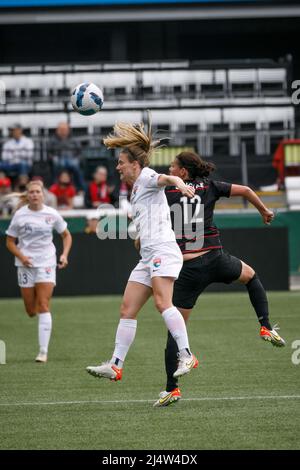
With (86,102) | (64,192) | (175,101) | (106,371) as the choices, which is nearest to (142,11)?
(175,101)

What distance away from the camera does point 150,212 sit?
819cm

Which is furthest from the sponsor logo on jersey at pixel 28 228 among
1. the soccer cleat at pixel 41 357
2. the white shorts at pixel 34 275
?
the soccer cleat at pixel 41 357

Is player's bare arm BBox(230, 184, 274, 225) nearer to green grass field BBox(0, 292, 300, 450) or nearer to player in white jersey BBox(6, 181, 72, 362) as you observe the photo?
green grass field BBox(0, 292, 300, 450)

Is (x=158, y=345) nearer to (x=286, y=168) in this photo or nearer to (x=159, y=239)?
(x=159, y=239)

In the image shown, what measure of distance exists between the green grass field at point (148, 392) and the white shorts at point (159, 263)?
1.03 meters

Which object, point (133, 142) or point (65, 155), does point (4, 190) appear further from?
point (133, 142)

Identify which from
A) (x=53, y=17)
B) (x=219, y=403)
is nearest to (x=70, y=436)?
(x=219, y=403)

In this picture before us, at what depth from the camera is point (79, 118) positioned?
83.3 feet

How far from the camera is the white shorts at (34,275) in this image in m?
12.0

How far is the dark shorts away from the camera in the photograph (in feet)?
Answer: 28.1

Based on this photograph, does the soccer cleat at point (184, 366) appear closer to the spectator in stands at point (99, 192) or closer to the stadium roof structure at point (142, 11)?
the spectator in stands at point (99, 192)

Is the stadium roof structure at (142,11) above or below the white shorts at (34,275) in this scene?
above

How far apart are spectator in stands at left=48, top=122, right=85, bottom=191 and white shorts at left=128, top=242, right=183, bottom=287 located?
14401 millimetres

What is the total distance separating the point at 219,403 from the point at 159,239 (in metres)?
1.38
